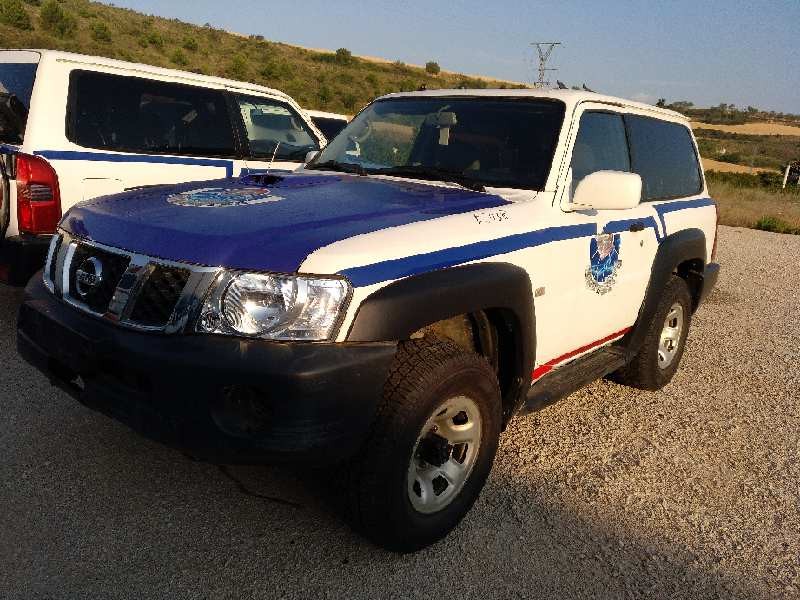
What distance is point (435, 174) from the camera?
137 inches

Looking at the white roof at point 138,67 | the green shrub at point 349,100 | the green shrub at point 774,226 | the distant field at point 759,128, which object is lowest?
the green shrub at point 774,226

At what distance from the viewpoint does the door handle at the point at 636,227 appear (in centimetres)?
376

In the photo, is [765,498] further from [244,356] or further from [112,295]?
[112,295]

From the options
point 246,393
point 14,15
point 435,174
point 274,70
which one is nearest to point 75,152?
point 435,174

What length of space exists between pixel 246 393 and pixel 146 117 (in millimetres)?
3930

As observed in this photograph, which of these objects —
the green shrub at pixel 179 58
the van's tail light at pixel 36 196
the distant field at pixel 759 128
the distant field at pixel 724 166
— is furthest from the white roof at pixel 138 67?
the distant field at pixel 759 128

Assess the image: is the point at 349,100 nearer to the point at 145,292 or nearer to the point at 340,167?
the point at 340,167

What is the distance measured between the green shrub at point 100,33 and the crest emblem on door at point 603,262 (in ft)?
114

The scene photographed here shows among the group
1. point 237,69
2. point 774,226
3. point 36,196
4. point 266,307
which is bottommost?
point 774,226

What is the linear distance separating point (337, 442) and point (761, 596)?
1.80 metres

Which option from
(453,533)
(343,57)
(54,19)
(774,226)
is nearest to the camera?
(453,533)

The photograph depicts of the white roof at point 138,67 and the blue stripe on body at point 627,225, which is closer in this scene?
the blue stripe on body at point 627,225

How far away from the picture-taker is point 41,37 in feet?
92.4

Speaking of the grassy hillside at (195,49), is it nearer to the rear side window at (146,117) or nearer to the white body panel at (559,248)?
the rear side window at (146,117)
